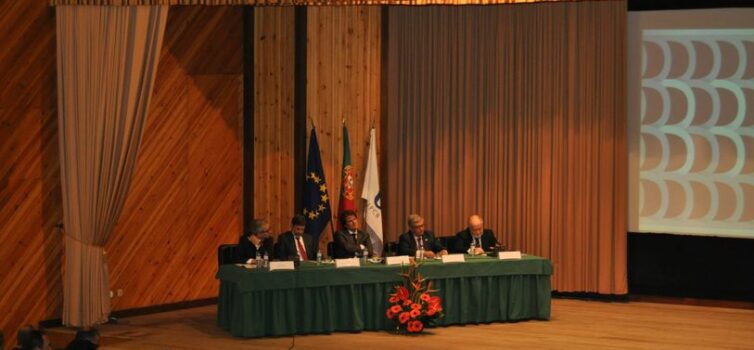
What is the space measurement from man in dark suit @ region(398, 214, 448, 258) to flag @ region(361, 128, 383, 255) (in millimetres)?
1349

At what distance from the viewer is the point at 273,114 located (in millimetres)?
13625

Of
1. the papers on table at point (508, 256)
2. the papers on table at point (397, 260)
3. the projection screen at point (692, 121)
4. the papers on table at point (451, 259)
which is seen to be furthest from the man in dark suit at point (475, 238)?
the projection screen at point (692, 121)

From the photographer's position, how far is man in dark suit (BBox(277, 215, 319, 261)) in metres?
11.7

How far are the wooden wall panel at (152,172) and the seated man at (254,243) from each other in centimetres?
150

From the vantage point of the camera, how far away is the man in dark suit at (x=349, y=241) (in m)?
12.0

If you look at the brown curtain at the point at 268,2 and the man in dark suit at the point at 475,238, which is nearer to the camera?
the brown curtain at the point at 268,2

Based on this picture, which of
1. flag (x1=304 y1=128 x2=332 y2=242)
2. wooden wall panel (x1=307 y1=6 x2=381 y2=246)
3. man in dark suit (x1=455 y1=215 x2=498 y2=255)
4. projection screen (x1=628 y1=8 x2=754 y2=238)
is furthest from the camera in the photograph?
wooden wall panel (x1=307 y1=6 x2=381 y2=246)

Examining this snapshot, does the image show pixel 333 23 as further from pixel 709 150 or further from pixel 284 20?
pixel 709 150

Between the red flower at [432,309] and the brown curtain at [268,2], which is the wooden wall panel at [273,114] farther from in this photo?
the red flower at [432,309]

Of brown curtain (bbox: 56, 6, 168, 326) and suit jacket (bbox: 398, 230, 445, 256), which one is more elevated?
brown curtain (bbox: 56, 6, 168, 326)

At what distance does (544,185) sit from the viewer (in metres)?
13.9

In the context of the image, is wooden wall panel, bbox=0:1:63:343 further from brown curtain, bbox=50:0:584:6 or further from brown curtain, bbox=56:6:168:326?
brown curtain, bbox=50:0:584:6

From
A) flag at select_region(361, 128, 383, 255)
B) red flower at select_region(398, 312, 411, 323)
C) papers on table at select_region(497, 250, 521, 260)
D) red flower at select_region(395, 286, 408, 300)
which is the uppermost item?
flag at select_region(361, 128, 383, 255)

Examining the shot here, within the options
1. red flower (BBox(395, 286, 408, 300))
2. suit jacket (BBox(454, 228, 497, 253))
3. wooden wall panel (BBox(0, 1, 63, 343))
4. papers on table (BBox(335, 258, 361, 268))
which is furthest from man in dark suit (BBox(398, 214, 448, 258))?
wooden wall panel (BBox(0, 1, 63, 343))
